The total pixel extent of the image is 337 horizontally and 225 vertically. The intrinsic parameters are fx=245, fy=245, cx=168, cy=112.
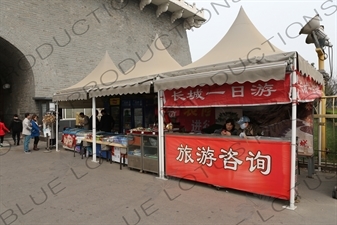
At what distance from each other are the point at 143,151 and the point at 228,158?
8.66 ft

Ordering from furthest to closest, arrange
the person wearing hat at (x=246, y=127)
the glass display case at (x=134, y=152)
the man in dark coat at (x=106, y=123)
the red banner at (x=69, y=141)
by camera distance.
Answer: the red banner at (x=69, y=141) → the man in dark coat at (x=106, y=123) → the glass display case at (x=134, y=152) → the person wearing hat at (x=246, y=127)

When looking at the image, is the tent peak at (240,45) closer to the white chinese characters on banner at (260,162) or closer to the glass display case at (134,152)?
the white chinese characters on banner at (260,162)

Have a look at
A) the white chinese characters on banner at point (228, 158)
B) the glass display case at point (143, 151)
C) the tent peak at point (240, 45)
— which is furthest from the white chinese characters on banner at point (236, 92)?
A: the glass display case at point (143, 151)

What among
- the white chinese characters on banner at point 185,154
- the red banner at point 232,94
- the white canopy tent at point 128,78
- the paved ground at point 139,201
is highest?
the white canopy tent at point 128,78

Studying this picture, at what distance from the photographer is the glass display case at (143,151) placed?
6.50 meters

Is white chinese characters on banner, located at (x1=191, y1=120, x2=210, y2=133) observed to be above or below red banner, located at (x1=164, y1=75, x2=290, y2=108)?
below

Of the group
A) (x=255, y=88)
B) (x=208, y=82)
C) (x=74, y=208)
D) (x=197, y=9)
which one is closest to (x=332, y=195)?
(x=255, y=88)

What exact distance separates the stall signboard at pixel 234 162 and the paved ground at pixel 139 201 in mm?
247

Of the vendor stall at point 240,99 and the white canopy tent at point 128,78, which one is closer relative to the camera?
the vendor stall at point 240,99

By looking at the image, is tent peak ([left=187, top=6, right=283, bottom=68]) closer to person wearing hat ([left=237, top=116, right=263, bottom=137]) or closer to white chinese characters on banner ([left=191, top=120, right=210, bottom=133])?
person wearing hat ([left=237, top=116, right=263, bottom=137])

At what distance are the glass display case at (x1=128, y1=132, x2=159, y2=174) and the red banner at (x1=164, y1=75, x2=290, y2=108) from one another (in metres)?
1.14

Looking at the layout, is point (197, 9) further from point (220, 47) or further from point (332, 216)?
point (332, 216)

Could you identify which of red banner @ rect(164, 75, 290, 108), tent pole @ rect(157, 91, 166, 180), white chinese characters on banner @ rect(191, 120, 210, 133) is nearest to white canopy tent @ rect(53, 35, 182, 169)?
tent pole @ rect(157, 91, 166, 180)

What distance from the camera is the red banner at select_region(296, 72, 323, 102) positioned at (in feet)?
14.8
